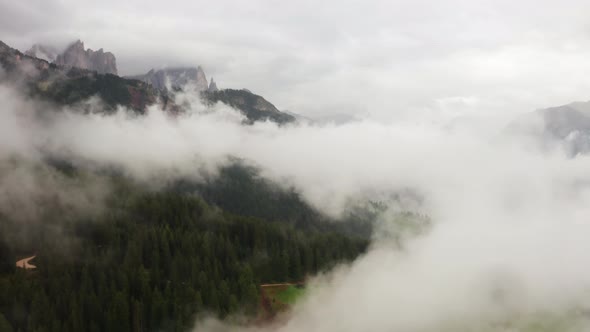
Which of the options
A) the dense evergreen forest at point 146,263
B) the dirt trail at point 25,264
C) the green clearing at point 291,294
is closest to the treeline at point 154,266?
the dense evergreen forest at point 146,263

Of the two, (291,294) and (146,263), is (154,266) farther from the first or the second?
(291,294)

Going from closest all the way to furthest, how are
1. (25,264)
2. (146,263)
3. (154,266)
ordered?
(154,266) → (146,263) → (25,264)

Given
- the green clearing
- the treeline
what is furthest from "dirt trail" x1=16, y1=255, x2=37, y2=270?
the green clearing

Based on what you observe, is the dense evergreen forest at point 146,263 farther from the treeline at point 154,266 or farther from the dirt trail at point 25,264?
the dirt trail at point 25,264

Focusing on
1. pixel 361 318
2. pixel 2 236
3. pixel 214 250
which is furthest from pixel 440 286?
pixel 2 236

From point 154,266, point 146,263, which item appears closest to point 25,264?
point 146,263

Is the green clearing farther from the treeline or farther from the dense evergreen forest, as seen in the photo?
the dense evergreen forest

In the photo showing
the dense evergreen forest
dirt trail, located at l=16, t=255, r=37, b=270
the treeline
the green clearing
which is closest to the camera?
the treeline
